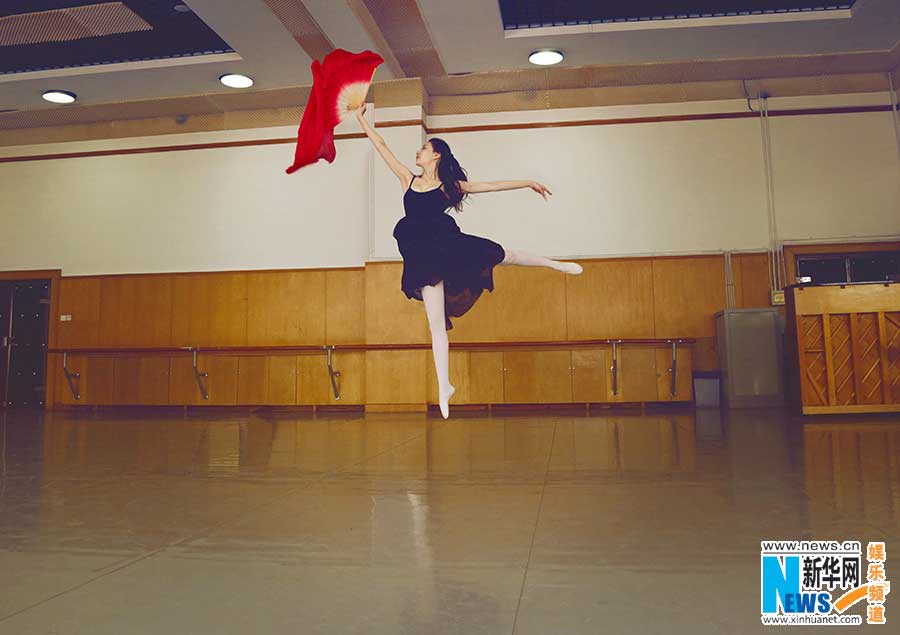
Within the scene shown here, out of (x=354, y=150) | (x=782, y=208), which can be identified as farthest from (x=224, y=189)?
(x=782, y=208)

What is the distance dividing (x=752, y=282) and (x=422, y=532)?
8423 millimetres

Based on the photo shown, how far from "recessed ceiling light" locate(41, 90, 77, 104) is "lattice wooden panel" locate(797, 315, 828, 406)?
10.0 metres

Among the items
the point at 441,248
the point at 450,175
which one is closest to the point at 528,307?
the point at 450,175

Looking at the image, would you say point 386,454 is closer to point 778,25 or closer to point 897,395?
point 897,395

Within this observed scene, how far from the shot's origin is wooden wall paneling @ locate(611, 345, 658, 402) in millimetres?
9000

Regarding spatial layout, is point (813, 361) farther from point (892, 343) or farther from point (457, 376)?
point (457, 376)

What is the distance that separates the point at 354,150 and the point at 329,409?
12.9ft

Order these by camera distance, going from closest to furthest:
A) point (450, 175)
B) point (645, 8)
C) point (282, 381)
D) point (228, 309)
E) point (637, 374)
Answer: point (450, 175)
point (645, 8)
point (637, 374)
point (282, 381)
point (228, 309)

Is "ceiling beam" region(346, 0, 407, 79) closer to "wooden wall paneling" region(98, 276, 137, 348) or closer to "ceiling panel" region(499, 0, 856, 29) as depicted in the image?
"ceiling panel" region(499, 0, 856, 29)

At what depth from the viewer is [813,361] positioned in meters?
6.87

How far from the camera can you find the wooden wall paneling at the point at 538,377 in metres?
9.13

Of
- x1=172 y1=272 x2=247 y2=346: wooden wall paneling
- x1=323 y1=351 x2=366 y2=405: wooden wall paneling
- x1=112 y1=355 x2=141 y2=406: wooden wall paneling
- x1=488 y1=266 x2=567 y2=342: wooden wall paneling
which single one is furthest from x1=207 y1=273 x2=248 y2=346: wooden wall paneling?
Result: x1=488 y1=266 x2=567 y2=342: wooden wall paneling

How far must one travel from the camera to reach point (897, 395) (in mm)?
6633

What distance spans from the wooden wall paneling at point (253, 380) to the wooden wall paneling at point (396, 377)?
164 centimetres
